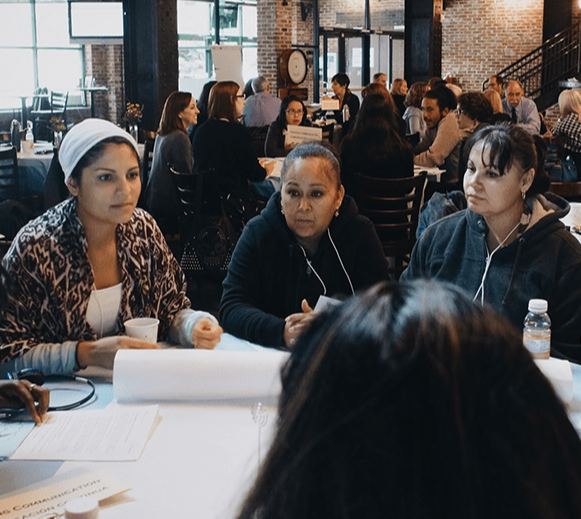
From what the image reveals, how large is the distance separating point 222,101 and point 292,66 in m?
8.94

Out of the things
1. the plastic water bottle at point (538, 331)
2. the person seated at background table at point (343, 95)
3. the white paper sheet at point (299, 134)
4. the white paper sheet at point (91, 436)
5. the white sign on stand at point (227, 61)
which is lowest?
the white paper sheet at point (91, 436)

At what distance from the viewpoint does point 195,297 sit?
5.54 metres

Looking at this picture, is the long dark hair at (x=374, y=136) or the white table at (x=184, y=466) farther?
the long dark hair at (x=374, y=136)

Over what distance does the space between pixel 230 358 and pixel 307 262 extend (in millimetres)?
A: 850

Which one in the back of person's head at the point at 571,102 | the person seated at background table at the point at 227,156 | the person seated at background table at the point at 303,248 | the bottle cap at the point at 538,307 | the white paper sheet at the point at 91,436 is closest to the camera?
the white paper sheet at the point at 91,436

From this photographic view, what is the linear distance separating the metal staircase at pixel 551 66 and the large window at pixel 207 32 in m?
5.07

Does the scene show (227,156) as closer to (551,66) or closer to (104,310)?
(104,310)

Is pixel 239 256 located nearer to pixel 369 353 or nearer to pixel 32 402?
pixel 32 402

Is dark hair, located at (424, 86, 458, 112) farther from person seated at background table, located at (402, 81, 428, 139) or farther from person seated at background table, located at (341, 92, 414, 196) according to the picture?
person seated at background table, located at (341, 92, 414, 196)

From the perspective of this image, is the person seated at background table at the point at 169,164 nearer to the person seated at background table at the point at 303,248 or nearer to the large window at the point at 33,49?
the person seated at background table at the point at 303,248

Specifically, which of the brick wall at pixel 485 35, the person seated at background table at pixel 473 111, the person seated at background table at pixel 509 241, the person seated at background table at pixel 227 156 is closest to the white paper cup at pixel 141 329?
the person seated at background table at pixel 509 241

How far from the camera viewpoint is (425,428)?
56cm

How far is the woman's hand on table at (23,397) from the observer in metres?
1.74

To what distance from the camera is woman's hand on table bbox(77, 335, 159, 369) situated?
2062 mm
